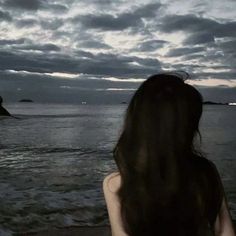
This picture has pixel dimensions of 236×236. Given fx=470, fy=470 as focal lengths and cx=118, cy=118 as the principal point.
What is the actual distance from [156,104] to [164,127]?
0.41 feet

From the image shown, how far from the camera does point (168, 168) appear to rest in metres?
2.43

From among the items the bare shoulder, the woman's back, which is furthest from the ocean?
the bare shoulder

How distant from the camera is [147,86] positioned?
2467mm

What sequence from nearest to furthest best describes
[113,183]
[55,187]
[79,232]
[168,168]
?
1. [168,168]
2. [113,183]
3. [79,232]
4. [55,187]

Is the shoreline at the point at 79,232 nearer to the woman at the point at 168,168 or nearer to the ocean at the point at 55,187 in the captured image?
the ocean at the point at 55,187

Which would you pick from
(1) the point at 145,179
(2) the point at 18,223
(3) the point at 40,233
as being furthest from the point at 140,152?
(2) the point at 18,223

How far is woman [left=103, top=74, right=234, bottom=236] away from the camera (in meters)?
2.43

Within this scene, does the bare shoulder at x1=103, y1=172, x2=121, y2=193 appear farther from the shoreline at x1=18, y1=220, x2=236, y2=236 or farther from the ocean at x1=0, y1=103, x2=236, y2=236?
the shoreline at x1=18, y1=220, x2=236, y2=236

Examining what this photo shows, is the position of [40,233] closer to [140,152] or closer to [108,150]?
[140,152]

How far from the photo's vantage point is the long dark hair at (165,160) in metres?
2.43

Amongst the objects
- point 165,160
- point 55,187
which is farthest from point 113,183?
point 55,187

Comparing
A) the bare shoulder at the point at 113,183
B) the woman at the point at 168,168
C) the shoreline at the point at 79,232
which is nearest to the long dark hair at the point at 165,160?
the woman at the point at 168,168

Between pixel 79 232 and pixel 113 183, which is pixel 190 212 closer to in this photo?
pixel 113 183

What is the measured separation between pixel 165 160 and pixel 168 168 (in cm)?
4
